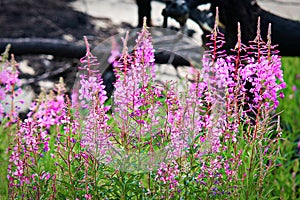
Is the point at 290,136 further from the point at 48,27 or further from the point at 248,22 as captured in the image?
the point at 48,27

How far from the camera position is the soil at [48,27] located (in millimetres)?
6402

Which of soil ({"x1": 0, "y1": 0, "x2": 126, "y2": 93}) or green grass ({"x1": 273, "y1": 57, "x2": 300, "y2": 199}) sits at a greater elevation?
soil ({"x1": 0, "y1": 0, "x2": 126, "y2": 93})

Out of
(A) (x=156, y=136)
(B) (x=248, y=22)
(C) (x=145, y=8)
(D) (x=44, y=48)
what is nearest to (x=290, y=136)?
(B) (x=248, y=22)

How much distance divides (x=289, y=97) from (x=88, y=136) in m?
2.90

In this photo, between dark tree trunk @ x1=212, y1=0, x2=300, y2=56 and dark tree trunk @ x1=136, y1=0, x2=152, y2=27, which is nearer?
dark tree trunk @ x1=212, y1=0, x2=300, y2=56

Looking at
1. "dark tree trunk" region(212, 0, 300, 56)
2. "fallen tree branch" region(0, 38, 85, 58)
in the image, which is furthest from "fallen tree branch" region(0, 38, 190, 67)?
"dark tree trunk" region(212, 0, 300, 56)

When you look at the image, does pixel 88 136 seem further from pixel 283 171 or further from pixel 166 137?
pixel 283 171

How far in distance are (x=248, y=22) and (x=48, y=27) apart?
3.92 meters

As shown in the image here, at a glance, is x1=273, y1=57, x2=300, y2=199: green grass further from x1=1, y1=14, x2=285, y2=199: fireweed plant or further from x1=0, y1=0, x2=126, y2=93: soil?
x1=0, y1=0, x2=126, y2=93: soil

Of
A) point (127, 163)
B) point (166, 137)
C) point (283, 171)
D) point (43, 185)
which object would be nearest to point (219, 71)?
point (166, 137)

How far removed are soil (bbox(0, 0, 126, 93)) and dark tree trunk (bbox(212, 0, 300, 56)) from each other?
2.45 m

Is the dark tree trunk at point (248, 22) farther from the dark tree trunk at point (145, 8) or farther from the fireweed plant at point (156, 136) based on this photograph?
the fireweed plant at point (156, 136)

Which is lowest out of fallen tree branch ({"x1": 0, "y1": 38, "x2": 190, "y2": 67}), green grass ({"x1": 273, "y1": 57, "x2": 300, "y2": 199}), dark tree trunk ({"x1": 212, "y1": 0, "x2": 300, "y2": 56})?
green grass ({"x1": 273, "y1": 57, "x2": 300, "y2": 199})

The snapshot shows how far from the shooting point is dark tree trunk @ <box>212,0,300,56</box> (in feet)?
12.7
